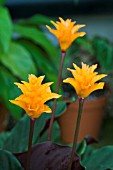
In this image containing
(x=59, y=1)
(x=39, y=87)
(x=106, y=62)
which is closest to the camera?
(x=39, y=87)

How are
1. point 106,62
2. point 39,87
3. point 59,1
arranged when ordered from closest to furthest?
point 39,87, point 106,62, point 59,1

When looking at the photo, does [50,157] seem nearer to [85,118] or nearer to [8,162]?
[8,162]

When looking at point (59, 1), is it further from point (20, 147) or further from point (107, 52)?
point (20, 147)

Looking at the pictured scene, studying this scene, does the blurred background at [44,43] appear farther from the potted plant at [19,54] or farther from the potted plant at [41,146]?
the potted plant at [41,146]

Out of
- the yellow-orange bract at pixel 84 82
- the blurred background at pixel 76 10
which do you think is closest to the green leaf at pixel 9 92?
the blurred background at pixel 76 10

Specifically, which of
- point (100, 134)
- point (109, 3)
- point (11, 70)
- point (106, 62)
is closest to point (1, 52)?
point (11, 70)

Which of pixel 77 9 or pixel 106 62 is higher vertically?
pixel 77 9

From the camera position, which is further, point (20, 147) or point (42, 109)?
point (20, 147)
